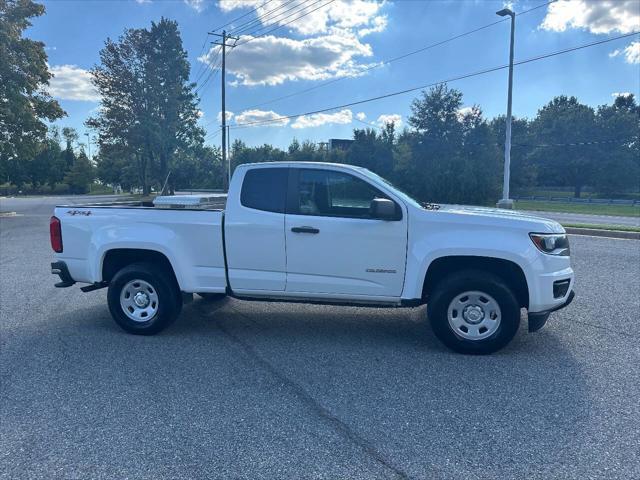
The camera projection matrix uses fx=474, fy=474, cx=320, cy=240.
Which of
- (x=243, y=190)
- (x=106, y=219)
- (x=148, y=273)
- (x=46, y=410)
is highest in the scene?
(x=243, y=190)

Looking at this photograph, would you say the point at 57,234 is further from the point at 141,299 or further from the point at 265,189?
the point at 265,189

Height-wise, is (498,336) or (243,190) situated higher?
(243,190)

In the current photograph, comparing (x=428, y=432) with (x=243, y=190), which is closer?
(x=428, y=432)

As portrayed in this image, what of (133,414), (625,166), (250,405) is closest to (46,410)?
(133,414)

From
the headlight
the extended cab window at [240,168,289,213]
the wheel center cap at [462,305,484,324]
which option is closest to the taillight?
the extended cab window at [240,168,289,213]

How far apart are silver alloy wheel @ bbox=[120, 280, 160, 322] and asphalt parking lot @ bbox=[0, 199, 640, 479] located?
28 centimetres

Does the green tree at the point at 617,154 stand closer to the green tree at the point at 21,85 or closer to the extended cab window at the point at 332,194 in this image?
the green tree at the point at 21,85

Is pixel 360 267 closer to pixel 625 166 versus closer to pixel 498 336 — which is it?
pixel 498 336

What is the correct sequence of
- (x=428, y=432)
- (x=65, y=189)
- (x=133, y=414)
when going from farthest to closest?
(x=65, y=189)
(x=133, y=414)
(x=428, y=432)

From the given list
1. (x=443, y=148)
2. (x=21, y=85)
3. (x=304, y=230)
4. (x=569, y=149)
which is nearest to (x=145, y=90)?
(x=21, y=85)

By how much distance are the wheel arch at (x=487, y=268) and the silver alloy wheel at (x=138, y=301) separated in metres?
3.10

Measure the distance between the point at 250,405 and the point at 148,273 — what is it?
236cm

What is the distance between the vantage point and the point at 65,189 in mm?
88750

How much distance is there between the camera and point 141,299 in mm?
5516
